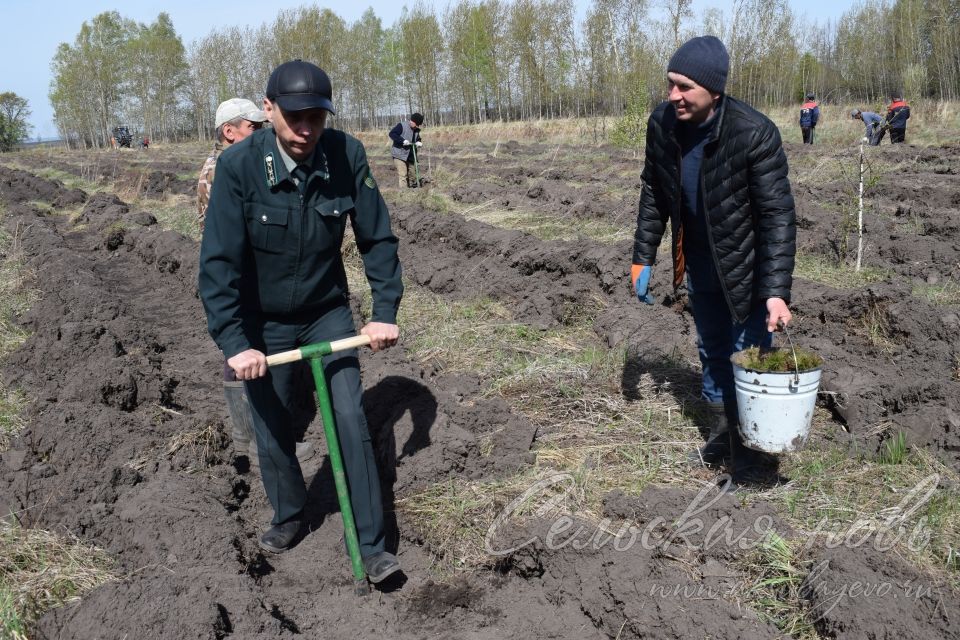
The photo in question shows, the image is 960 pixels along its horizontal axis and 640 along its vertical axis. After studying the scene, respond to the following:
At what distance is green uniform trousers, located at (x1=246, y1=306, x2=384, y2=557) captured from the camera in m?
3.22

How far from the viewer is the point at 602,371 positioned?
505cm

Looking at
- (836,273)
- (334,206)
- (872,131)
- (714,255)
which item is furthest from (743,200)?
(872,131)

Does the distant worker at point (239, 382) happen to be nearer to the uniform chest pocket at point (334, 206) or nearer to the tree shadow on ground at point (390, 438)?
the tree shadow on ground at point (390, 438)

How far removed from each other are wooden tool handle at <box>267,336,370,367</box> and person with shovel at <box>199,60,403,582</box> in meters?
0.04

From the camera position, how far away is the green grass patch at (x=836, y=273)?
7.00m

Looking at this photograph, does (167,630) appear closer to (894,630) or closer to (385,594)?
(385,594)

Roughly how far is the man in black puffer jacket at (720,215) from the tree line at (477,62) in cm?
2919

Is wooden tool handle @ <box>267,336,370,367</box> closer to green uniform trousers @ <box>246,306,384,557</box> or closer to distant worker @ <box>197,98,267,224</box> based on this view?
green uniform trousers @ <box>246,306,384,557</box>

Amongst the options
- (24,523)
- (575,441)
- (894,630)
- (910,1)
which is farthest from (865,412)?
(910,1)

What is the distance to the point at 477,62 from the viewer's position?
50.2 m

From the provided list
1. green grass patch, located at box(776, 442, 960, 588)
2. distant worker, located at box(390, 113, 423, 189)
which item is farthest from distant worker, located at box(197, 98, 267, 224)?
distant worker, located at box(390, 113, 423, 189)

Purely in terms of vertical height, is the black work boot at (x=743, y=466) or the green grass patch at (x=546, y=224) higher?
the green grass patch at (x=546, y=224)

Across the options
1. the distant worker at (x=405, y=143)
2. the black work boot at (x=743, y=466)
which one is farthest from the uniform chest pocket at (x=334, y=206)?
the distant worker at (x=405, y=143)

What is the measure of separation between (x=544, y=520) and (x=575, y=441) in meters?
0.90
